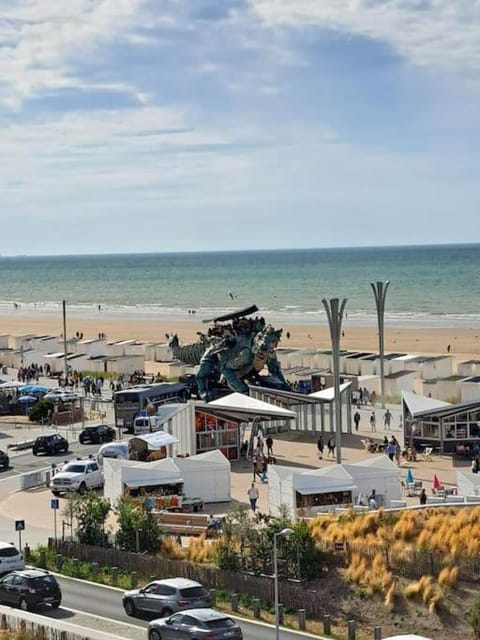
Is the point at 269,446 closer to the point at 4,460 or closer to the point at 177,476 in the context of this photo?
the point at 177,476

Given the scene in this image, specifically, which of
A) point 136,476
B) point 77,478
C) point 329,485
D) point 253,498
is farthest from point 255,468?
point 329,485

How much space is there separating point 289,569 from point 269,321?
9440 centimetres

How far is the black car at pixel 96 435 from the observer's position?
4622 cm

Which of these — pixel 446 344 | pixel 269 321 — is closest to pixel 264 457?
pixel 446 344

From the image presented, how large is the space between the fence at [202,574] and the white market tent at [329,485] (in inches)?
215

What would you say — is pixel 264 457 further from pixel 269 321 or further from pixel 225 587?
pixel 269 321

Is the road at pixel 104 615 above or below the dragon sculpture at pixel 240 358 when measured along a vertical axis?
below

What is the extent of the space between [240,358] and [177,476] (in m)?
16.8

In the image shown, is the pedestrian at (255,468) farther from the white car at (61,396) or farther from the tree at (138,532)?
the white car at (61,396)

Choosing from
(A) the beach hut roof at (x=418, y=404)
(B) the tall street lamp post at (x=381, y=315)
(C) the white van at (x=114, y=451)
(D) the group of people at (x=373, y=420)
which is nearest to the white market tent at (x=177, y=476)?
(C) the white van at (x=114, y=451)

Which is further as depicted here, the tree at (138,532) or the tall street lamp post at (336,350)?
the tall street lamp post at (336,350)

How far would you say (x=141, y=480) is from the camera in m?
34.0

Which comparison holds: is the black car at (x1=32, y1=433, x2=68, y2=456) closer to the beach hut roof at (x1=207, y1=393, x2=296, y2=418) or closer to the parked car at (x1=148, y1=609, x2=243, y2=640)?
the beach hut roof at (x1=207, y1=393, x2=296, y2=418)

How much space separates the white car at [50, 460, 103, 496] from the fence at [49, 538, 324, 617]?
782 cm
